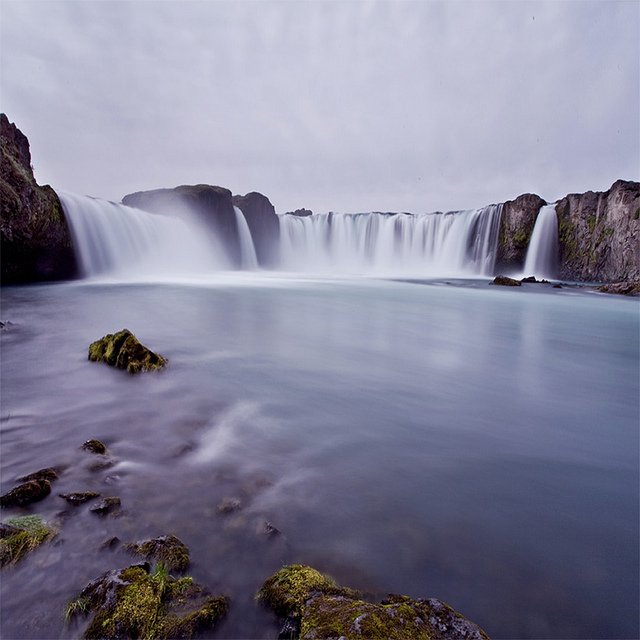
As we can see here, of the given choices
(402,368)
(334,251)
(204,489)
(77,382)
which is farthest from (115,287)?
(334,251)

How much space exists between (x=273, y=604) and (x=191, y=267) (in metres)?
31.2

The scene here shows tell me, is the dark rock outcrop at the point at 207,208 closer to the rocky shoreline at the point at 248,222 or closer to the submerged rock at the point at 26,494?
the rocky shoreline at the point at 248,222

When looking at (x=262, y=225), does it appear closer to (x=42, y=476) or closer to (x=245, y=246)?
(x=245, y=246)

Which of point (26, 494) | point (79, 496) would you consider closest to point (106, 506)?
point (79, 496)

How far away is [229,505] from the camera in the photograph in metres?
2.34

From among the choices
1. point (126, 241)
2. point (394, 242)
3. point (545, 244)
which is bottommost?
point (126, 241)

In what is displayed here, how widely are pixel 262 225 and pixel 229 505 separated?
144ft

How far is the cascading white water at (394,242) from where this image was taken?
34.4 metres

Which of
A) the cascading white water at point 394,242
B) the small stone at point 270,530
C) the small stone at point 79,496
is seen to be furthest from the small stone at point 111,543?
the cascading white water at point 394,242

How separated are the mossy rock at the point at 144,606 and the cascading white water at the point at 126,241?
1934 cm

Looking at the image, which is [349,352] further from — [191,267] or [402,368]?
[191,267]

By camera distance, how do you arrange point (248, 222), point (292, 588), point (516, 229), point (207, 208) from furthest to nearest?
point (248, 222), point (207, 208), point (516, 229), point (292, 588)

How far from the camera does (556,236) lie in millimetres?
30672

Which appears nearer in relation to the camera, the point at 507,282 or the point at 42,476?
the point at 42,476
